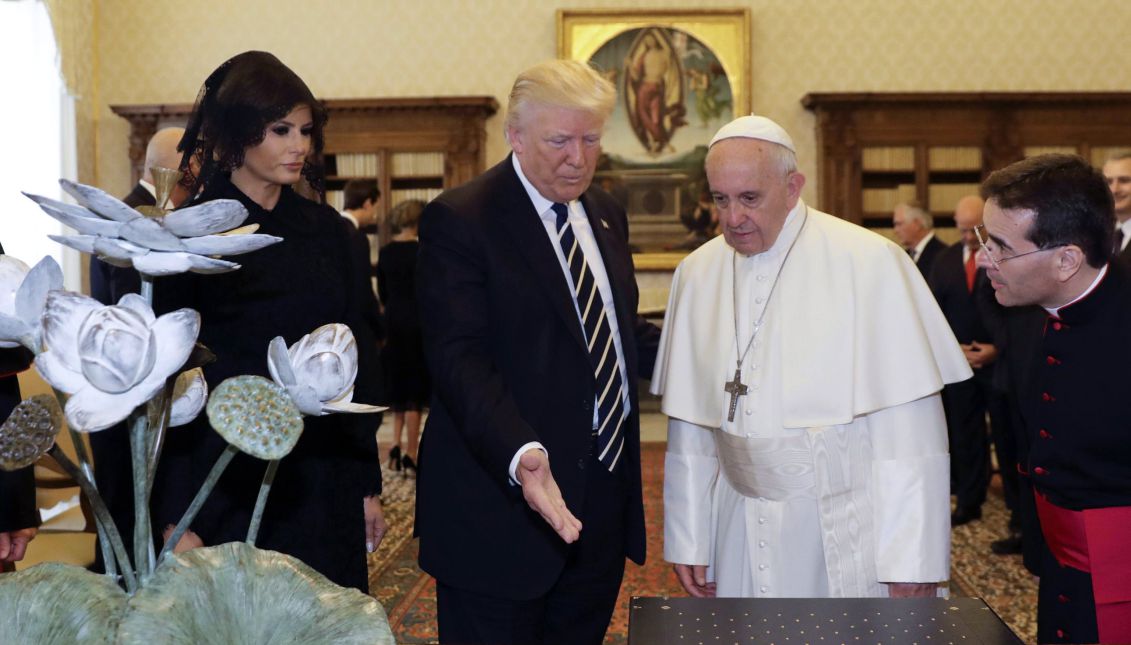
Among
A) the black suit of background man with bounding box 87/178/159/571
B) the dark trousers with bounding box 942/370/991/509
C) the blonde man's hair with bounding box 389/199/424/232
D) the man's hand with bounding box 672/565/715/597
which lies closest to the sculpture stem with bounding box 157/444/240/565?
the black suit of background man with bounding box 87/178/159/571

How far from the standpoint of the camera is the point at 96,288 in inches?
114

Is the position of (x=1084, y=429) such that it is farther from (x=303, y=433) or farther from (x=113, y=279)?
(x=113, y=279)

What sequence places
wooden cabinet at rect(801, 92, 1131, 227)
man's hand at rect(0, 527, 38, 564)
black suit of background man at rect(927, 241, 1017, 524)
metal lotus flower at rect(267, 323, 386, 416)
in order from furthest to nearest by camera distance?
1. wooden cabinet at rect(801, 92, 1131, 227)
2. black suit of background man at rect(927, 241, 1017, 524)
3. man's hand at rect(0, 527, 38, 564)
4. metal lotus flower at rect(267, 323, 386, 416)

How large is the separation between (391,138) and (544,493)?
9631mm

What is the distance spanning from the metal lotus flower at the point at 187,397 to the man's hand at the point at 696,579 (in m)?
1.74

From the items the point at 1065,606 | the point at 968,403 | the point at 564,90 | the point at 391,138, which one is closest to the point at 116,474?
the point at 564,90

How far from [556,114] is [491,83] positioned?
370 inches

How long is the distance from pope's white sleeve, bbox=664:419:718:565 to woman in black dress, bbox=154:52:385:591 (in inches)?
→ 29.0

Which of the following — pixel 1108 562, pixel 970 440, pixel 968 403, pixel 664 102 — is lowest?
pixel 970 440

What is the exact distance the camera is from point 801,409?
2.54 meters

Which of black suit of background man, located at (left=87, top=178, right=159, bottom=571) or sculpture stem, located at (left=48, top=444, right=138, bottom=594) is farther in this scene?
black suit of background man, located at (left=87, top=178, right=159, bottom=571)

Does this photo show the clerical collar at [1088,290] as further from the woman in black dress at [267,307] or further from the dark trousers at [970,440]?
the dark trousers at [970,440]

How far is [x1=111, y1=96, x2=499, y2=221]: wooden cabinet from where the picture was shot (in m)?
11.1

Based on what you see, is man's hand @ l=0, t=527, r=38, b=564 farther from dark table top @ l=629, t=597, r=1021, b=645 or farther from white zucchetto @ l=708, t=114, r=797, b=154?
white zucchetto @ l=708, t=114, r=797, b=154
